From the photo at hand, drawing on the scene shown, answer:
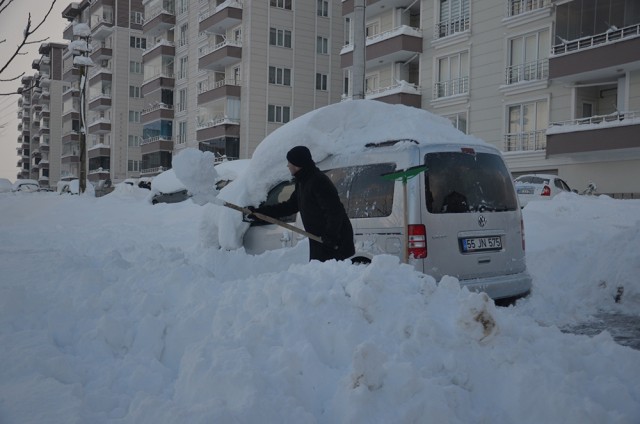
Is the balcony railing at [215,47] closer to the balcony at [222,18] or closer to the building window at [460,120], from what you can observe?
the balcony at [222,18]

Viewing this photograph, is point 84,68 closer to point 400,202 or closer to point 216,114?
point 216,114

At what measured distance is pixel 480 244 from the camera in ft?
18.9

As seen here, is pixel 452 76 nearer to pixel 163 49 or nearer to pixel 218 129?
pixel 218 129

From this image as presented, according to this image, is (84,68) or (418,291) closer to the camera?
(418,291)

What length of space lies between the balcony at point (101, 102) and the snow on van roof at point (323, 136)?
57.8 meters

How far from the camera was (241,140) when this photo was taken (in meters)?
38.5

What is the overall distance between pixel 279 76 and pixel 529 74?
63.3 feet

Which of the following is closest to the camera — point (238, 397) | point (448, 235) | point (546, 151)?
point (238, 397)

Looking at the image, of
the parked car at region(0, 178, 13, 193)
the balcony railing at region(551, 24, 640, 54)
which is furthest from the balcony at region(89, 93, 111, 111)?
the balcony railing at region(551, 24, 640, 54)

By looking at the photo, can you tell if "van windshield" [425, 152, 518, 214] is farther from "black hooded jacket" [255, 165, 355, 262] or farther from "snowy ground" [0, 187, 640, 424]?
"snowy ground" [0, 187, 640, 424]

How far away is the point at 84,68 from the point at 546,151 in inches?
828

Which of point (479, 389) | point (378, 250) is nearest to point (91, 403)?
point (479, 389)

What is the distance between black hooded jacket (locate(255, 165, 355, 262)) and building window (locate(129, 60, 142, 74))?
6023cm

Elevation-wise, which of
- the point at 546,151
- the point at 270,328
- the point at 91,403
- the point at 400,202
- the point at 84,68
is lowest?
the point at 91,403
